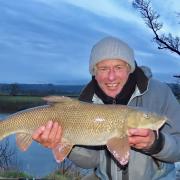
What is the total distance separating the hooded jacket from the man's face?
20 cm

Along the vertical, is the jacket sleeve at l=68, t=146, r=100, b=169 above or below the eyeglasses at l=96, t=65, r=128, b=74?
below

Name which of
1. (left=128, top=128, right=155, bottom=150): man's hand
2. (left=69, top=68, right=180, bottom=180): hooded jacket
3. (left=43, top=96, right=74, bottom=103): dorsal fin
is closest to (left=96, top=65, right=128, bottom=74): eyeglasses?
(left=69, top=68, right=180, bottom=180): hooded jacket

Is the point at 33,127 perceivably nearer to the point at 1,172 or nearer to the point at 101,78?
the point at 101,78

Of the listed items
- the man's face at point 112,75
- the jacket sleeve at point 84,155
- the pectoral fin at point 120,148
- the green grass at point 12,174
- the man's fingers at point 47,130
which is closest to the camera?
the pectoral fin at point 120,148

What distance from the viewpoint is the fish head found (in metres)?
4.45

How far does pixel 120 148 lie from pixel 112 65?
0.76 m

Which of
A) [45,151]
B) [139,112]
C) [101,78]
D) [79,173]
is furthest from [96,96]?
[45,151]

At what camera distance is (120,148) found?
4488 mm

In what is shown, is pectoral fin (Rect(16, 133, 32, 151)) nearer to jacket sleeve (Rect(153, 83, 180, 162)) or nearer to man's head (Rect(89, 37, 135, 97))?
man's head (Rect(89, 37, 135, 97))

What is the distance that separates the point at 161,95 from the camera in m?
4.90

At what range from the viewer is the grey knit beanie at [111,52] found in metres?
4.75

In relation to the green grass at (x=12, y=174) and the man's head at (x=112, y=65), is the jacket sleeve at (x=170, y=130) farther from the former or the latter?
the green grass at (x=12, y=174)

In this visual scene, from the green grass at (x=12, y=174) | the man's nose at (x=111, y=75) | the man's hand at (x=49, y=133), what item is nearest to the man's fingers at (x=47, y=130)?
the man's hand at (x=49, y=133)

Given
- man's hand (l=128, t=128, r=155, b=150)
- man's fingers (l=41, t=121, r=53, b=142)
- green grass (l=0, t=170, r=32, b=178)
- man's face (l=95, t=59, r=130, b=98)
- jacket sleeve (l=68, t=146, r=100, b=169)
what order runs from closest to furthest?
1. man's hand (l=128, t=128, r=155, b=150)
2. man's fingers (l=41, t=121, r=53, b=142)
3. man's face (l=95, t=59, r=130, b=98)
4. jacket sleeve (l=68, t=146, r=100, b=169)
5. green grass (l=0, t=170, r=32, b=178)
